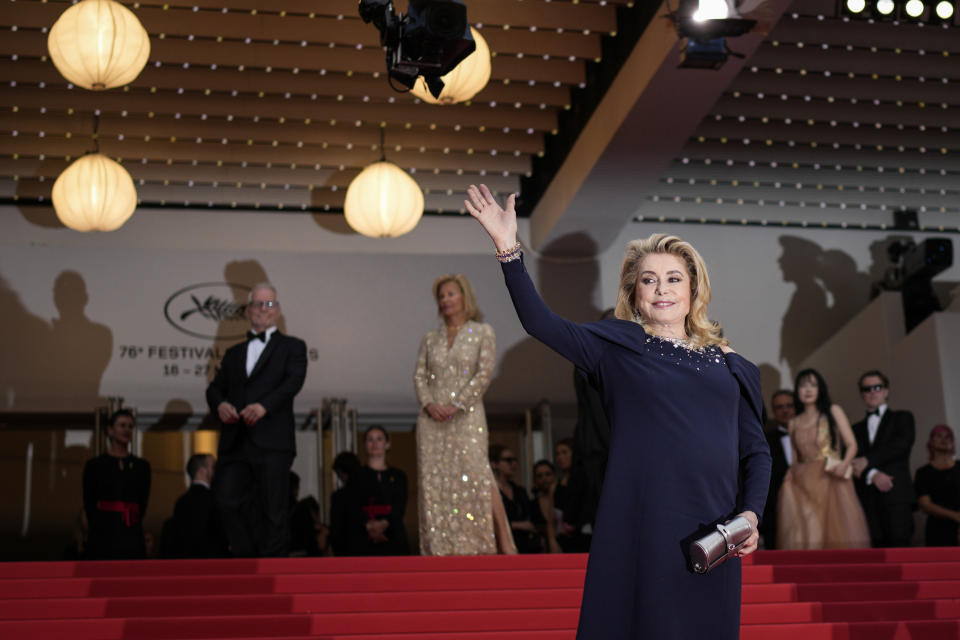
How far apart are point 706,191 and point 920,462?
2851mm

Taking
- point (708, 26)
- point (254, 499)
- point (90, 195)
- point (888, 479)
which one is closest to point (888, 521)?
point (888, 479)

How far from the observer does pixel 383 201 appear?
320 inches

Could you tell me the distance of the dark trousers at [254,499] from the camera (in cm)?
538

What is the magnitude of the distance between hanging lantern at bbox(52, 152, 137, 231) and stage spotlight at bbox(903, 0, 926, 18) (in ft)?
16.8

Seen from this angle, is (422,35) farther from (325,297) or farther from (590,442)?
(325,297)

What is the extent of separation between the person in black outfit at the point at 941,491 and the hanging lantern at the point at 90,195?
5.47 m

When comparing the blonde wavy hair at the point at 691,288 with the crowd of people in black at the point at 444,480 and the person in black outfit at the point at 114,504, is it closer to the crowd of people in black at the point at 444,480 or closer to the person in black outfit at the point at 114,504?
the crowd of people in black at the point at 444,480

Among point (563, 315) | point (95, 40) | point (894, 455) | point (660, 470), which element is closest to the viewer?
point (660, 470)

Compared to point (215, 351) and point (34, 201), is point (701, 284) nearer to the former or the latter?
point (215, 351)

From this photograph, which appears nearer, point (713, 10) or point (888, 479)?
point (713, 10)

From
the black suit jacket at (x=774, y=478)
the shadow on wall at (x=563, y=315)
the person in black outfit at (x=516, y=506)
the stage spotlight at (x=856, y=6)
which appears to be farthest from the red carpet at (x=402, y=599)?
the shadow on wall at (x=563, y=315)

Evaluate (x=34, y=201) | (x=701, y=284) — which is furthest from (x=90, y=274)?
(x=701, y=284)

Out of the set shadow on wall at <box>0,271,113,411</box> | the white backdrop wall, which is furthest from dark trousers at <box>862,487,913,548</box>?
shadow on wall at <box>0,271,113,411</box>

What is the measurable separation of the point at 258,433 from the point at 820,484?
3.04 meters
